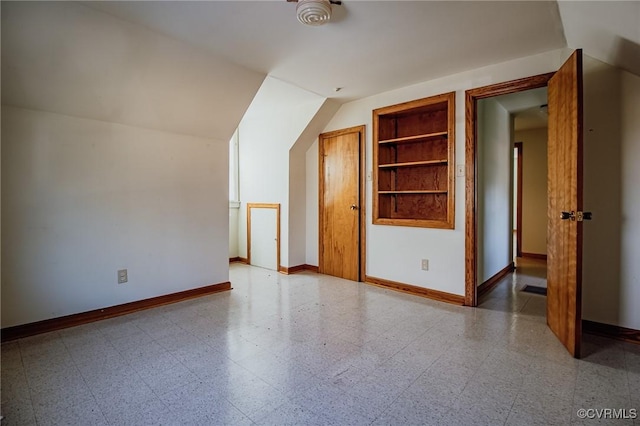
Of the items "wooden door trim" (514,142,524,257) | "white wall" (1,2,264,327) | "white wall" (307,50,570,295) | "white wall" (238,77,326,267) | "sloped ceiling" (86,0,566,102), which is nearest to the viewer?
"sloped ceiling" (86,0,566,102)

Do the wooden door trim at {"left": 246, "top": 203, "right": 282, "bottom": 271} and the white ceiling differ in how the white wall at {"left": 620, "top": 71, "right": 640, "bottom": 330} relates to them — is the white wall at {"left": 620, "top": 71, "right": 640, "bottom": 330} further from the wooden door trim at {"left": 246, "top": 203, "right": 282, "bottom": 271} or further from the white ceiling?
the wooden door trim at {"left": 246, "top": 203, "right": 282, "bottom": 271}

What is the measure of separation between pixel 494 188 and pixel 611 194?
160cm

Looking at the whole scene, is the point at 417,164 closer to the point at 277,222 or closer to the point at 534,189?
the point at 277,222

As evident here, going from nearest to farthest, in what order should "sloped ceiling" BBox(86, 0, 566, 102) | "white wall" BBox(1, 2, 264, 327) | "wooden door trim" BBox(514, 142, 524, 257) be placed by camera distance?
"sloped ceiling" BBox(86, 0, 566, 102) < "white wall" BBox(1, 2, 264, 327) < "wooden door trim" BBox(514, 142, 524, 257)

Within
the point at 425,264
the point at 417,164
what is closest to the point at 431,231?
the point at 425,264

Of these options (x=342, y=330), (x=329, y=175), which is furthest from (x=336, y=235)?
(x=342, y=330)

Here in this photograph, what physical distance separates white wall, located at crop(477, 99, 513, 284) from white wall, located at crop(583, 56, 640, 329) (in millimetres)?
1023

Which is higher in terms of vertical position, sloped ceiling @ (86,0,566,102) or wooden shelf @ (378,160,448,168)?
sloped ceiling @ (86,0,566,102)

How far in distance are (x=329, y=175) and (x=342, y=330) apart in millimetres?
2324

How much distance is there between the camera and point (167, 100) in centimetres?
282

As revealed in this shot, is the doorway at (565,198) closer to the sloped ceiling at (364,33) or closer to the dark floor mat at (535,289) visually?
the sloped ceiling at (364,33)

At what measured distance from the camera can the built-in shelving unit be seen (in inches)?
129

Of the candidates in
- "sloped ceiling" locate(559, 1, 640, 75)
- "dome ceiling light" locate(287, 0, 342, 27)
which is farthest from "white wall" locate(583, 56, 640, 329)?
"dome ceiling light" locate(287, 0, 342, 27)

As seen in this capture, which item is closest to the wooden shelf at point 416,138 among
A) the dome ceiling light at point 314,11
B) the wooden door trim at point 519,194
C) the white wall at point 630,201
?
the white wall at point 630,201
